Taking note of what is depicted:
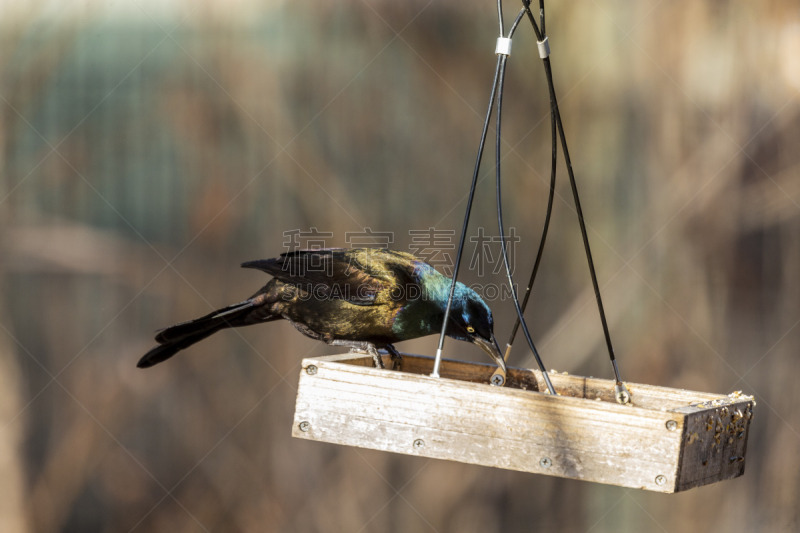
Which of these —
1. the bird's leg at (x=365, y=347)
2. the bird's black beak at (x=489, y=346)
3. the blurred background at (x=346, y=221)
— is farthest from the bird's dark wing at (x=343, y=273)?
the blurred background at (x=346, y=221)

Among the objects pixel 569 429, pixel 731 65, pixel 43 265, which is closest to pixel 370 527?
pixel 43 265

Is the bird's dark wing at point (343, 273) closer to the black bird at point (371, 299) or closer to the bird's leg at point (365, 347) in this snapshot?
the black bird at point (371, 299)

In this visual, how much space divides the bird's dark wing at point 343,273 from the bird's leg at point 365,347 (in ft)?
0.41

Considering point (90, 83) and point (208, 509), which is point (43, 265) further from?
point (208, 509)

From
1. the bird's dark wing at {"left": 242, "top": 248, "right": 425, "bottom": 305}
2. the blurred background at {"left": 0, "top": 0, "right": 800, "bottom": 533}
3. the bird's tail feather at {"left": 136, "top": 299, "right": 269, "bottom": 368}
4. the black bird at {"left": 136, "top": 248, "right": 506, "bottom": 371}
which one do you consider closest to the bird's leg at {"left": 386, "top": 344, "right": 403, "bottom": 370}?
the black bird at {"left": 136, "top": 248, "right": 506, "bottom": 371}

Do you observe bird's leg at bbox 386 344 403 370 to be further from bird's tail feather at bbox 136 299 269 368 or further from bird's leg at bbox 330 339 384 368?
bird's tail feather at bbox 136 299 269 368

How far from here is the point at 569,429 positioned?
212cm

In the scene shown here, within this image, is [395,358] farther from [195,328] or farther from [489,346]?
[195,328]

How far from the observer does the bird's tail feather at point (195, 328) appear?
9.42ft

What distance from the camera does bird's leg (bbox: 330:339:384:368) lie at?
2645 millimetres

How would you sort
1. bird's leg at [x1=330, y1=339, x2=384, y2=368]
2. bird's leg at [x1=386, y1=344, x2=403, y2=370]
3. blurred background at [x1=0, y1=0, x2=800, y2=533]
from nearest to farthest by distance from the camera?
1. bird's leg at [x1=330, y1=339, x2=384, y2=368]
2. bird's leg at [x1=386, y1=344, x2=403, y2=370]
3. blurred background at [x1=0, y1=0, x2=800, y2=533]

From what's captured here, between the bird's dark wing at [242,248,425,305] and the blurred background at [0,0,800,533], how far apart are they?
1.37m

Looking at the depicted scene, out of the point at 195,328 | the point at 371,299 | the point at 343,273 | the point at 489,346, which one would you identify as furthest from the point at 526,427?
the point at 195,328

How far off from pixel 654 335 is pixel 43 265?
2.85m
